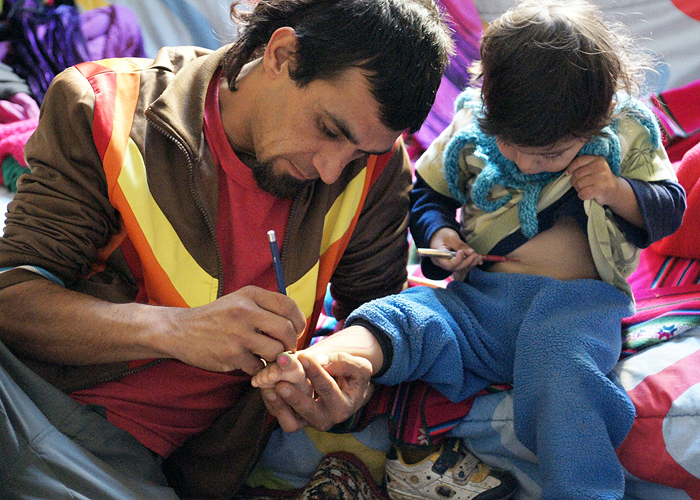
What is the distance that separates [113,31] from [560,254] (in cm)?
154

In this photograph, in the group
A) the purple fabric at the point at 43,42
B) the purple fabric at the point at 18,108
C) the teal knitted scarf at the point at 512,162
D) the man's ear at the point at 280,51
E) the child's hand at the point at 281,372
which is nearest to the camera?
the child's hand at the point at 281,372

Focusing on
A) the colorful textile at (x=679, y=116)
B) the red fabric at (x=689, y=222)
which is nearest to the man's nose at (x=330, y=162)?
the red fabric at (x=689, y=222)

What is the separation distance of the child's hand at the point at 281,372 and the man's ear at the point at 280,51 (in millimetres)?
522

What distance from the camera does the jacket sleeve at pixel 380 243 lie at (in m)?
1.34

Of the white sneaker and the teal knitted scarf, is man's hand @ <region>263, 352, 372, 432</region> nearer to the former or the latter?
the white sneaker

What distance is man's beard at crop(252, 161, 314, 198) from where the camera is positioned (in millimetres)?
1146

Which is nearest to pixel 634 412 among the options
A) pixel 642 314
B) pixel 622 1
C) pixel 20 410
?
pixel 642 314

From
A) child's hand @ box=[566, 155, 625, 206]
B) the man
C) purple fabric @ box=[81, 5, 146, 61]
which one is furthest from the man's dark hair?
purple fabric @ box=[81, 5, 146, 61]

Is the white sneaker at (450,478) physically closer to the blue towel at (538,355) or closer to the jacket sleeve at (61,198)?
the blue towel at (538,355)

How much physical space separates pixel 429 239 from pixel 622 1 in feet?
3.33

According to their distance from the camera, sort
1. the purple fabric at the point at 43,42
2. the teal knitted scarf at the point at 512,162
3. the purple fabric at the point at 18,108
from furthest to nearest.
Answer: the purple fabric at the point at 43,42 → the purple fabric at the point at 18,108 → the teal knitted scarf at the point at 512,162

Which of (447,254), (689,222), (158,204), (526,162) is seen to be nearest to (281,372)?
(158,204)

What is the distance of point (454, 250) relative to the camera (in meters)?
1.33

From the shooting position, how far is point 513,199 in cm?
133
